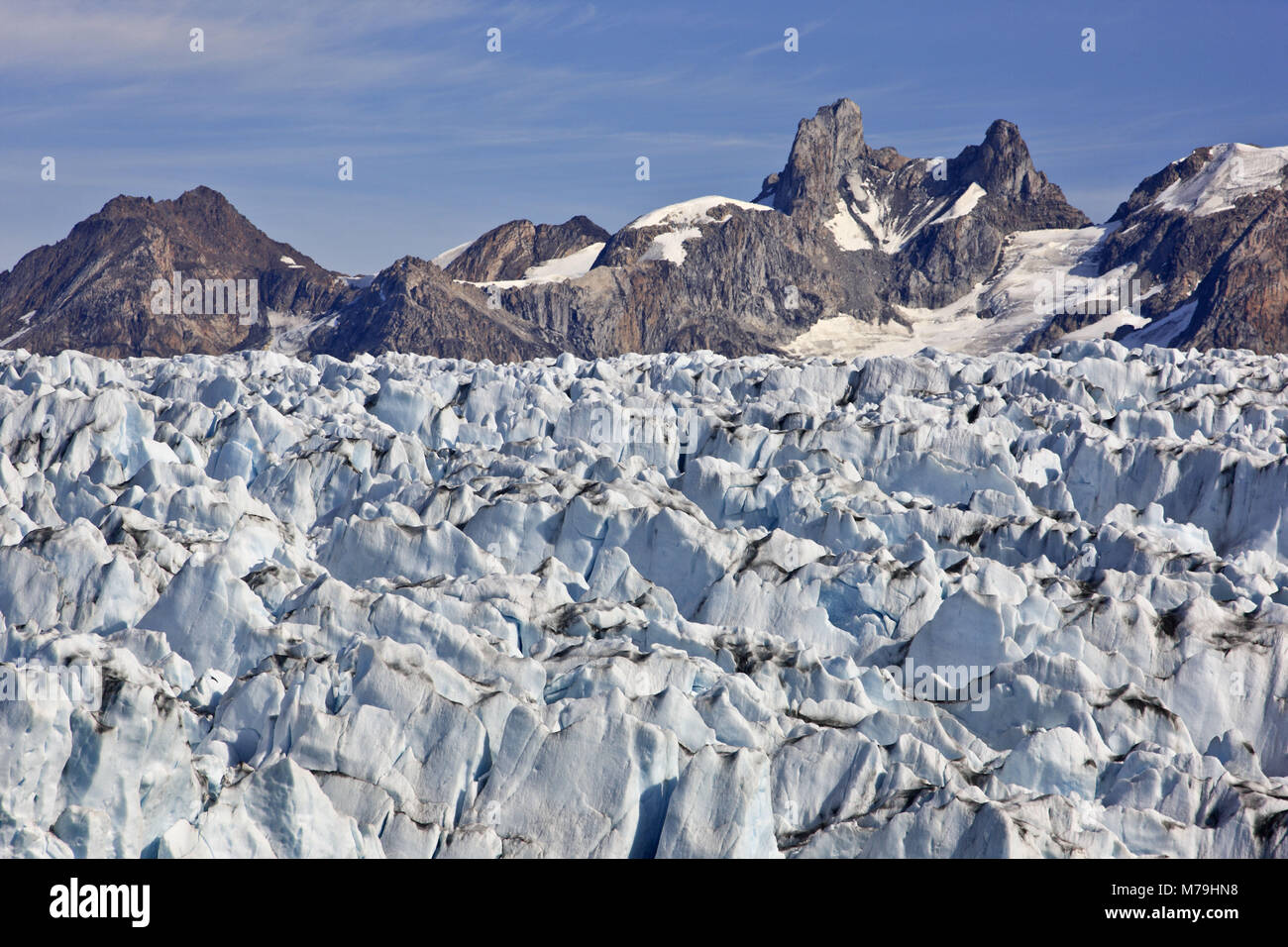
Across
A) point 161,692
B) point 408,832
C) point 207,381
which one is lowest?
point 408,832

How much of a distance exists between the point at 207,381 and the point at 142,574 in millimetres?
34987

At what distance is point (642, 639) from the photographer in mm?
25312

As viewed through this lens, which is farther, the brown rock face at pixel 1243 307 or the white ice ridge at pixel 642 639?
the brown rock face at pixel 1243 307

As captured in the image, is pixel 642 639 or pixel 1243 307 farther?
pixel 1243 307

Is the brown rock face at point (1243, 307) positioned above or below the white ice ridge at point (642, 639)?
above

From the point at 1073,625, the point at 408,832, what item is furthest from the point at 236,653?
the point at 1073,625

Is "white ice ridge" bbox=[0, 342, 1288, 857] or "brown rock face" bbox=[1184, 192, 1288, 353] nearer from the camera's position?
"white ice ridge" bbox=[0, 342, 1288, 857]

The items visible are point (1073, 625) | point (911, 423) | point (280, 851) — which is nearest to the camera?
point (280, 851)

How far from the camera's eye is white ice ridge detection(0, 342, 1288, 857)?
59.8ft

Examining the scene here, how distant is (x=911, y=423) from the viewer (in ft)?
148

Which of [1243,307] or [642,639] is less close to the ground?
[1243,307]

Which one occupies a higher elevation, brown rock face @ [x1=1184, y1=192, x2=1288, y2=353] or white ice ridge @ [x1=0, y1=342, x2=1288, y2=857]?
brown rock face @ [x1=1184, y1=192, x2=1288, y2=353]

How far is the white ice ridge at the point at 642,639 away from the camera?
18219 mm
